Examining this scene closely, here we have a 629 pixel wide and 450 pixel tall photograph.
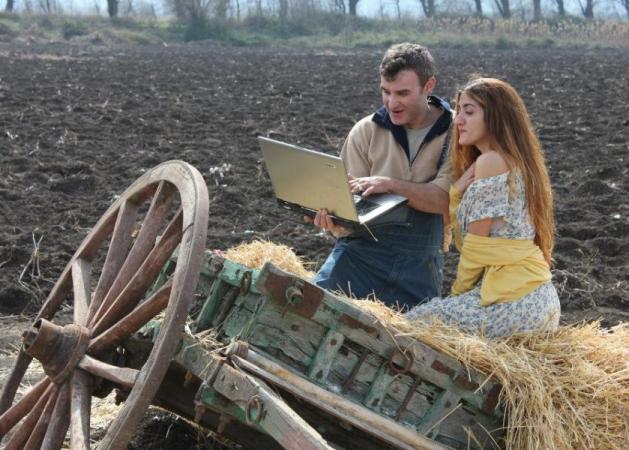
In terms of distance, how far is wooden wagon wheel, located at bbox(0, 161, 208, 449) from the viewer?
2926 mm

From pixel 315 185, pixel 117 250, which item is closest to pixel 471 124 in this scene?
pixel 315 185

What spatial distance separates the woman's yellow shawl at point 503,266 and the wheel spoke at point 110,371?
143 centimetres

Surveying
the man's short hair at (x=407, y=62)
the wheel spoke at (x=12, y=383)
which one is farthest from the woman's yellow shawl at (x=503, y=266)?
the wheel spoke at (x=12, y=383)

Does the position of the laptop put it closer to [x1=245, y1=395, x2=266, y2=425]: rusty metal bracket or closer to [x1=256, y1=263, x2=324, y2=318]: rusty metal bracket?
[x1=256, y1=263, x2=324, y2=318]: rusty metal bracket

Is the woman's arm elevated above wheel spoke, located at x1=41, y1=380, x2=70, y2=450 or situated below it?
above

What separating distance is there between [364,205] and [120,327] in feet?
4.22

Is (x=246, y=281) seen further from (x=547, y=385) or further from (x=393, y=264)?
(x=393, y=264)

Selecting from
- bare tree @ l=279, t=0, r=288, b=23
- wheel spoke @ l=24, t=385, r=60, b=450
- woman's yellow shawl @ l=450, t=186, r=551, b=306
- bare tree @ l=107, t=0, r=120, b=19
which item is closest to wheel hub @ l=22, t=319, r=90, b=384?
wheel spoke @ l=24, t=385, r=60, b=450

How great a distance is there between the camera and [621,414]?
3.34 m

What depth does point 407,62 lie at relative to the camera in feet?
13.9

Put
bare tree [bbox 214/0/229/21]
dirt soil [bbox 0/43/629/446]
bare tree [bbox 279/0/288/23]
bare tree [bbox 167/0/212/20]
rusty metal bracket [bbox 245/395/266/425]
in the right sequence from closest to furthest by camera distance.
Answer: rusty metal bracket [bbox 245/395/266/425]
dirt soil [bbox 0/43/629/446]
bare tree [bbox 167/0/212/20]
bare tree [bbox 214/0/229/21]
bare tree [bbox 279/0/288/23]

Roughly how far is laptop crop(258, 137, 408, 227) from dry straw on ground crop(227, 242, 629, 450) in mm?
446

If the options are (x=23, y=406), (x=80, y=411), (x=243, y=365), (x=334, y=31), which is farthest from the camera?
(x=334, y=31)

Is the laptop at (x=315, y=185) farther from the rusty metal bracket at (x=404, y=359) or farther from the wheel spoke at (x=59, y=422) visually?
the wheel spoke at (x=59, y=422)
